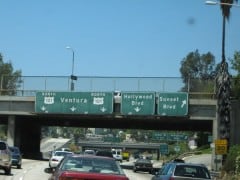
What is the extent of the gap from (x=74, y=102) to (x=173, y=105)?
9218mm

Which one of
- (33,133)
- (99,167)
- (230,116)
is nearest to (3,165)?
(99,167)

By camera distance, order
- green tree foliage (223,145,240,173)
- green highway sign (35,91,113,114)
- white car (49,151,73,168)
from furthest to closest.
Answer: green highway sign (35,91,113,114) < white car (49,151,73,168) < green tree foliage (223,145,240,173)

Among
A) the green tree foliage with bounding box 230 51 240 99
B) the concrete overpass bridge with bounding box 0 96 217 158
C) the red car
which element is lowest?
the red car

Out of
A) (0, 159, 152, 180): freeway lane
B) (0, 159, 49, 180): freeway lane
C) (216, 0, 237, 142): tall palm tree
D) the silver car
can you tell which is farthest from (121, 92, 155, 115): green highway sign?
the silver car

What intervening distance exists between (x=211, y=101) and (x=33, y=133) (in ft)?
81.8

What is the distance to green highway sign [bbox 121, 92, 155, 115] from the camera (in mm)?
55844

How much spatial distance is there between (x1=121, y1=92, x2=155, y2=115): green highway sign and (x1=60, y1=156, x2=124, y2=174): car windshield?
4005 cm

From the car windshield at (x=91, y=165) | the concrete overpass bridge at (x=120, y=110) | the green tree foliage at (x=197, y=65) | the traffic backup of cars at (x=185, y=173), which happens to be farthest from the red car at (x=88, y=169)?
the green tree foliage at (x=197, y=65)

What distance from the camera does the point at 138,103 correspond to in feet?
184

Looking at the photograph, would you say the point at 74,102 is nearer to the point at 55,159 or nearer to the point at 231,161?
the point at 55,159

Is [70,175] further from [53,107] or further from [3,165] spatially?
[53,107]

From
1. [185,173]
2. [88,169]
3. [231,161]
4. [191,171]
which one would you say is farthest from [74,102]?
[88,169]

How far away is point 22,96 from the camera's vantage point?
61625 millimetres

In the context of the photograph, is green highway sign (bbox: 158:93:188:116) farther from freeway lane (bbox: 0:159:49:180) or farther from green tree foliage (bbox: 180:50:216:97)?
green tree foliage (bbox: 180:50:216:97)
